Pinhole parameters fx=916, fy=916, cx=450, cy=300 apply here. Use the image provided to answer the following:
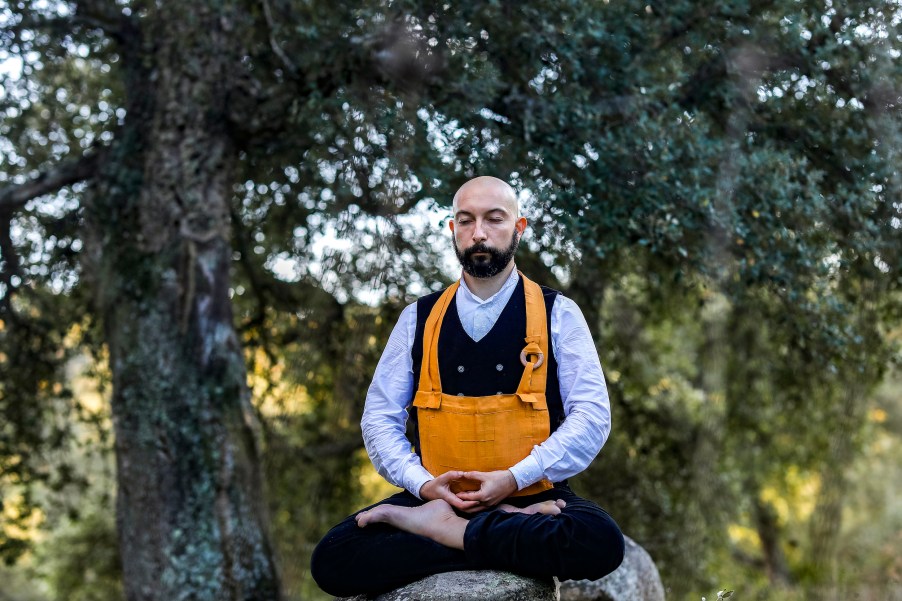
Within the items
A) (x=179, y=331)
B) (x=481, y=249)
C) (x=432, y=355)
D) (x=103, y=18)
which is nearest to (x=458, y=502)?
(x=432, y=355)

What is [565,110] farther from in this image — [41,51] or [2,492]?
[2,492]

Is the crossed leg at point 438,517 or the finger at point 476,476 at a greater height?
the finger at point 476,476

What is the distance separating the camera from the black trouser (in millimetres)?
3320

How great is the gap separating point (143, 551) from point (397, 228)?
283cm

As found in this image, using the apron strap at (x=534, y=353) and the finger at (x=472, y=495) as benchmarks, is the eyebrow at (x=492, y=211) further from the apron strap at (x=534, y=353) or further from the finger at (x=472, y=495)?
the finger at (x=472, y=495)

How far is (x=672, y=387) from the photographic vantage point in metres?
10.8

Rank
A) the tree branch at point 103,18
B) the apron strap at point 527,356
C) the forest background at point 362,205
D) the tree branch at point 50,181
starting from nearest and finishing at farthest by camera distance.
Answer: the apron strap at point 527,356
the forest background at point 362,205
the tree branch at point 50,181
the tree branch at point 103,18

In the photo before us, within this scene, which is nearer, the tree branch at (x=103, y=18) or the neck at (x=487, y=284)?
the neck at (x=487, y=284)

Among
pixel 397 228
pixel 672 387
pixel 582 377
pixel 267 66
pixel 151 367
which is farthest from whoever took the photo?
pixel 672 387

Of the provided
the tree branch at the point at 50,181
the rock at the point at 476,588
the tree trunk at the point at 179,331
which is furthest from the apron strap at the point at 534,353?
the tree branch at the point at 50,181

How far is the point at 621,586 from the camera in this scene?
5.19 m

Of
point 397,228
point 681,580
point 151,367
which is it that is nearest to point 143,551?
point 151,367

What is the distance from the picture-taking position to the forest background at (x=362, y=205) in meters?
5.67

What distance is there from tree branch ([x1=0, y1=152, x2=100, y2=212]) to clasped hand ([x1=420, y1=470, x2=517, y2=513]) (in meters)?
5.01
